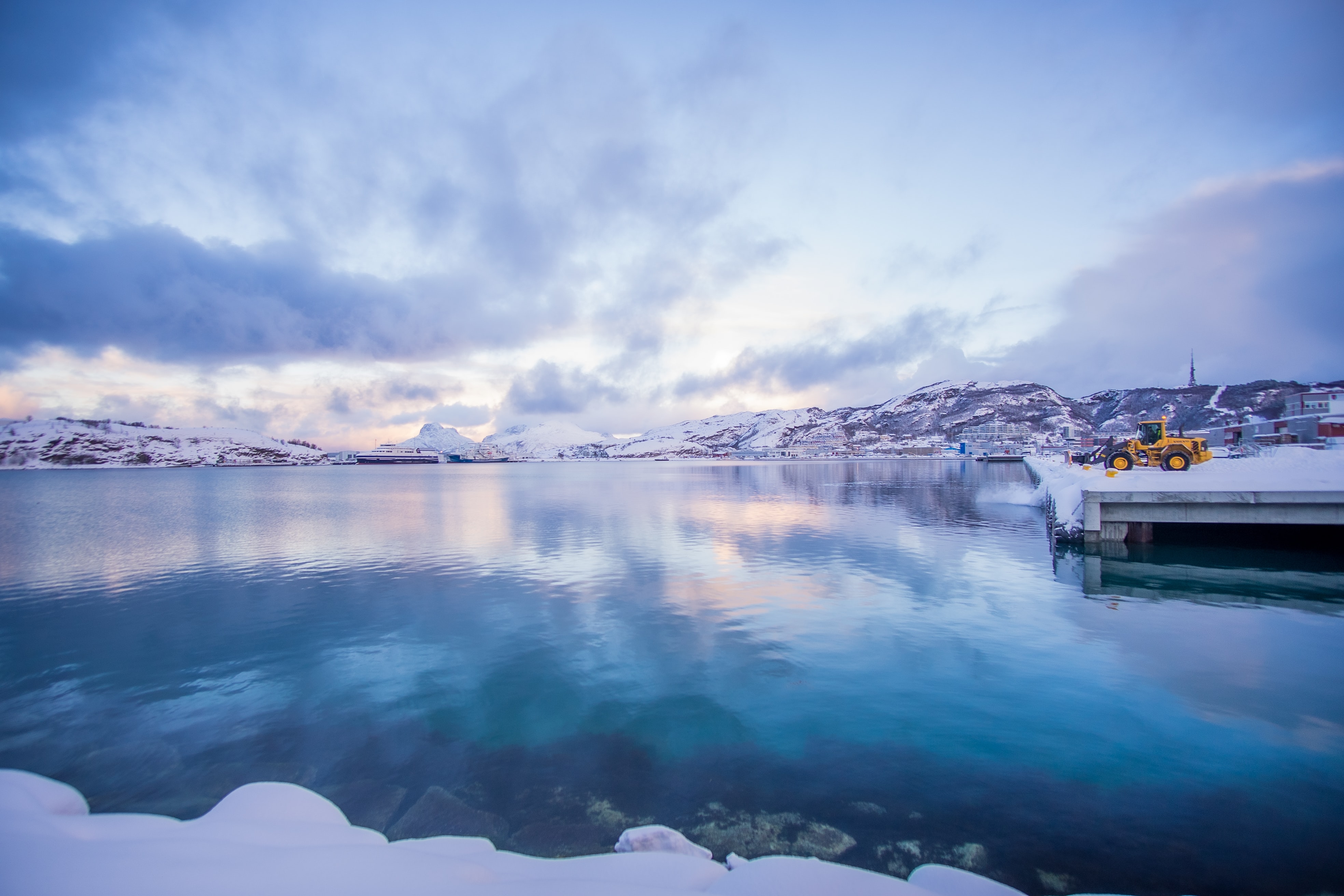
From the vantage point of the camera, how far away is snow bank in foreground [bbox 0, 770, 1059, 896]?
433 cm

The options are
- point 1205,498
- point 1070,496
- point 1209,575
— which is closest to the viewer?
point 1209,575

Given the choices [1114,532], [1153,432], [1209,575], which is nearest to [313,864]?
[1209,575]

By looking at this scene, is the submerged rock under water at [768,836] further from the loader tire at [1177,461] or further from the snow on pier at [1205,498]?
the loader tire at [1177,461]

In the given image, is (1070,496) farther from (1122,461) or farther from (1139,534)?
(1122,461)

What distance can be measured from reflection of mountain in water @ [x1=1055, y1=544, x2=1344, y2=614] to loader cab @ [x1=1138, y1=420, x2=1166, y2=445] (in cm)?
1230

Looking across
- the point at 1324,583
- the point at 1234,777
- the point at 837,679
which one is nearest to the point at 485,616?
the point at 837,679

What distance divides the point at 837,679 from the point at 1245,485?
71.2 ft

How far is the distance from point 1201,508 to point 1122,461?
15.6 metres

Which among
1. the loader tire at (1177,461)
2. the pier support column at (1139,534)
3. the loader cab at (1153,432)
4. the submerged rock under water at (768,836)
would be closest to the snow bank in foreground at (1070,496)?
the pier support column at (1139,534)

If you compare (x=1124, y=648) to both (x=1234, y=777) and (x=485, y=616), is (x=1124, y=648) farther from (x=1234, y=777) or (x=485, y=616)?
(x=485, y=616)

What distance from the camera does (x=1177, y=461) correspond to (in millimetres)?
32938

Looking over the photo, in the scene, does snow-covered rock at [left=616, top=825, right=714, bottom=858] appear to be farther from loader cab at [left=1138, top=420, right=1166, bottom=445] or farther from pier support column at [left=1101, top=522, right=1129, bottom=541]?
loader cab at [left=1138, top=420, right=1166, bottom=445]

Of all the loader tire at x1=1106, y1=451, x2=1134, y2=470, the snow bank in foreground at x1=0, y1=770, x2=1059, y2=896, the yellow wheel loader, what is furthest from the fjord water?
the loader tire at x1=1106, y1=451, x2=1134, y2=470

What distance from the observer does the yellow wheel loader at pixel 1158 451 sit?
33.1 m
